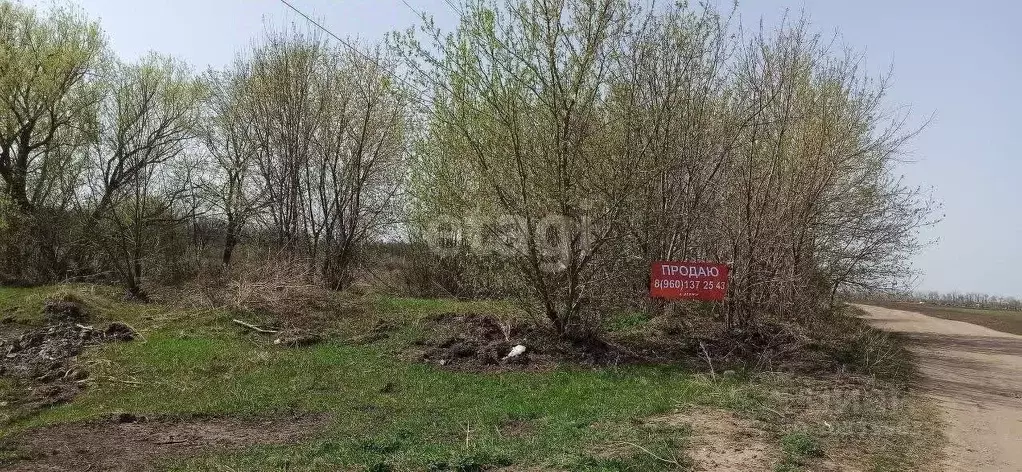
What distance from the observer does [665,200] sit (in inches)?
550

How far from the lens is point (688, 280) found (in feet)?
38.6

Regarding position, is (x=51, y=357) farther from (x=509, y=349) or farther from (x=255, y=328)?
(x=509, y=349)

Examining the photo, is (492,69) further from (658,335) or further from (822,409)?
(822,409)

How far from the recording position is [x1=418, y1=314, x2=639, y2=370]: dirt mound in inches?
427

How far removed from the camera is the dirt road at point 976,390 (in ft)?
21.6

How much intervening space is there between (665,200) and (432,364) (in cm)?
603

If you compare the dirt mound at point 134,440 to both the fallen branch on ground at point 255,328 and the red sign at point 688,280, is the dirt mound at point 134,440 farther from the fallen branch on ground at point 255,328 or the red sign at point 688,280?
the red sign at point 688,280

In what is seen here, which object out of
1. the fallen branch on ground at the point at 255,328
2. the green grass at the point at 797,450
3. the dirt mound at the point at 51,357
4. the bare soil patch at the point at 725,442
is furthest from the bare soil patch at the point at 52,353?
the green grass at the point at 797,450

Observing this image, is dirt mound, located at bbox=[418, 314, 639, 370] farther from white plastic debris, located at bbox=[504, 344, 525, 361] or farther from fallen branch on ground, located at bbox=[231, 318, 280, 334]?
fallen branch on ground, located at bbox=[231, 318, 280, 334]

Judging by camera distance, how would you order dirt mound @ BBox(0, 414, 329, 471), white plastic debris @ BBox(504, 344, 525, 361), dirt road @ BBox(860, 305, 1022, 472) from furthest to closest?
white plastic debris @ BBox(504, 344, 525, 361), dirt road @ BBox(860, 305, 1022, 472), dirt mound @ BBox(0, 414, 329, 471)

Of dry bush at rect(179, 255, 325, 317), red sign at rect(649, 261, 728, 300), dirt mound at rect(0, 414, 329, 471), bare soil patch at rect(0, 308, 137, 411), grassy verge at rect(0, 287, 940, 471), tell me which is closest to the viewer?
grassy verge at rect(0, 287, 940, 471)

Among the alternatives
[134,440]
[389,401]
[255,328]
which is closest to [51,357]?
[255,328]

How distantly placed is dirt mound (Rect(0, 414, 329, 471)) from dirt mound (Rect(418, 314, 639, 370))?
11.6 feet

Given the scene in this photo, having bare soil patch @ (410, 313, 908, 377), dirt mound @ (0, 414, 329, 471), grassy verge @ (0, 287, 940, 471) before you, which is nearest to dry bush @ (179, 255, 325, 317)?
grassy verge @ (0, 287, 940, 471)
